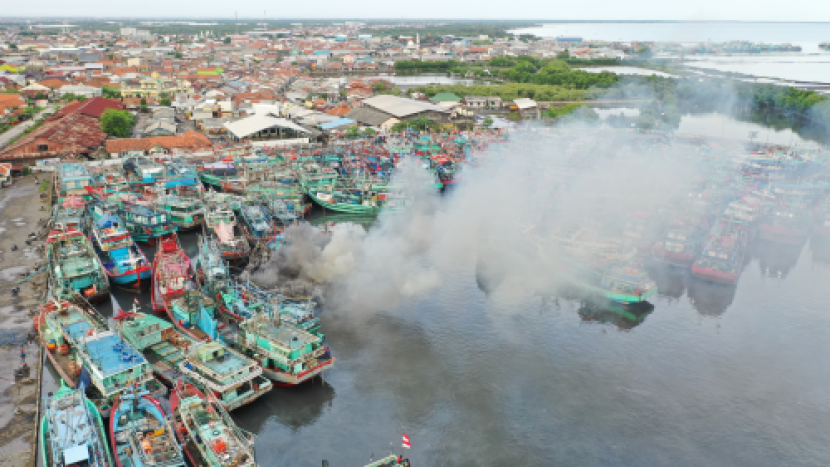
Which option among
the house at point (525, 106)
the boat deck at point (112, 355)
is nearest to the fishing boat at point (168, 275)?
the boat deck at point (112, 355)

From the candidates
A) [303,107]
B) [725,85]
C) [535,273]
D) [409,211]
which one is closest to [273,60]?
[303,107]

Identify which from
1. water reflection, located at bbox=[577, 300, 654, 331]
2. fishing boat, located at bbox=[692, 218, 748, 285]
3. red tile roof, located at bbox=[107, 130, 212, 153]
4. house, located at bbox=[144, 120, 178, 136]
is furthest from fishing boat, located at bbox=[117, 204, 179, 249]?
fishing boat, located at bbox=[692, 218, 748, 285]

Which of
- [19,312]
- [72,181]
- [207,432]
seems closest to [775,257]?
[207,432]

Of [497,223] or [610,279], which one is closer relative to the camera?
[610,279]

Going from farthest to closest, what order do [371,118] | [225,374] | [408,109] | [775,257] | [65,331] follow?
[408,109]
[371,118]
[775,257]
[65,331]
[225,374]

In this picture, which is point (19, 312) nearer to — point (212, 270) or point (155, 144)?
point (212, 270)
